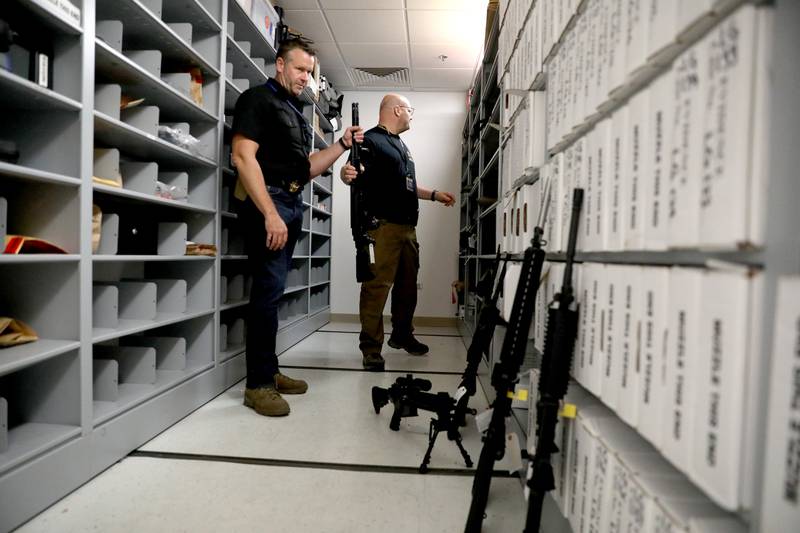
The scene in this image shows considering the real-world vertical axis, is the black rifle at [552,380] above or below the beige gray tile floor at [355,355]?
above

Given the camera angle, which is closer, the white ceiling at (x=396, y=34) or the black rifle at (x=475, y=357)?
the black rifle at (x=475, y=357)

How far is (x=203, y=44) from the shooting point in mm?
2154

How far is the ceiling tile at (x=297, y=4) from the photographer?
329 cm

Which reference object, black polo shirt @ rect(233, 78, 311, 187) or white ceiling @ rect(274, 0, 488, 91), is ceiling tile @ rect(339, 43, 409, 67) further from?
black polo shirt @ rect(233, 78, 311, 187)

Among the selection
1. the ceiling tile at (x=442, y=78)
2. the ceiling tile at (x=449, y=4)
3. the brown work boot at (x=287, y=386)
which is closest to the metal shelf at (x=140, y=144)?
the brown work boot at (x=287, y=386)

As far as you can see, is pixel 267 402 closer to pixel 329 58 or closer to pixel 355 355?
pixel 355 355

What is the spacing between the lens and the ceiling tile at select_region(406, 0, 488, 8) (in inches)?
129

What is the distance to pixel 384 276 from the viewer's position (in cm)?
282

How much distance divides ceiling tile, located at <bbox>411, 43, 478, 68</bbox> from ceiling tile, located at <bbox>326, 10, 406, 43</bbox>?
24 cm

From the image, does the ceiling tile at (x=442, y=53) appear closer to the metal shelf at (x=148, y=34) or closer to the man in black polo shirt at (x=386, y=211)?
the man in black polo shirt at (x=386, y=211)

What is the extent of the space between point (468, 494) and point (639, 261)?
0.90m

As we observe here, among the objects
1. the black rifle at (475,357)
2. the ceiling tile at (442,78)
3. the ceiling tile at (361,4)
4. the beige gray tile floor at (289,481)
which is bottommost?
the beige gray tile floor at (289,481)

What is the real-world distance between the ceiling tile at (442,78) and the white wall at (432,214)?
19 centimetres

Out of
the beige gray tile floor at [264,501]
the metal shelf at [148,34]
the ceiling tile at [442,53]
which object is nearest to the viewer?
the beige gray tile floor at [264,501]
